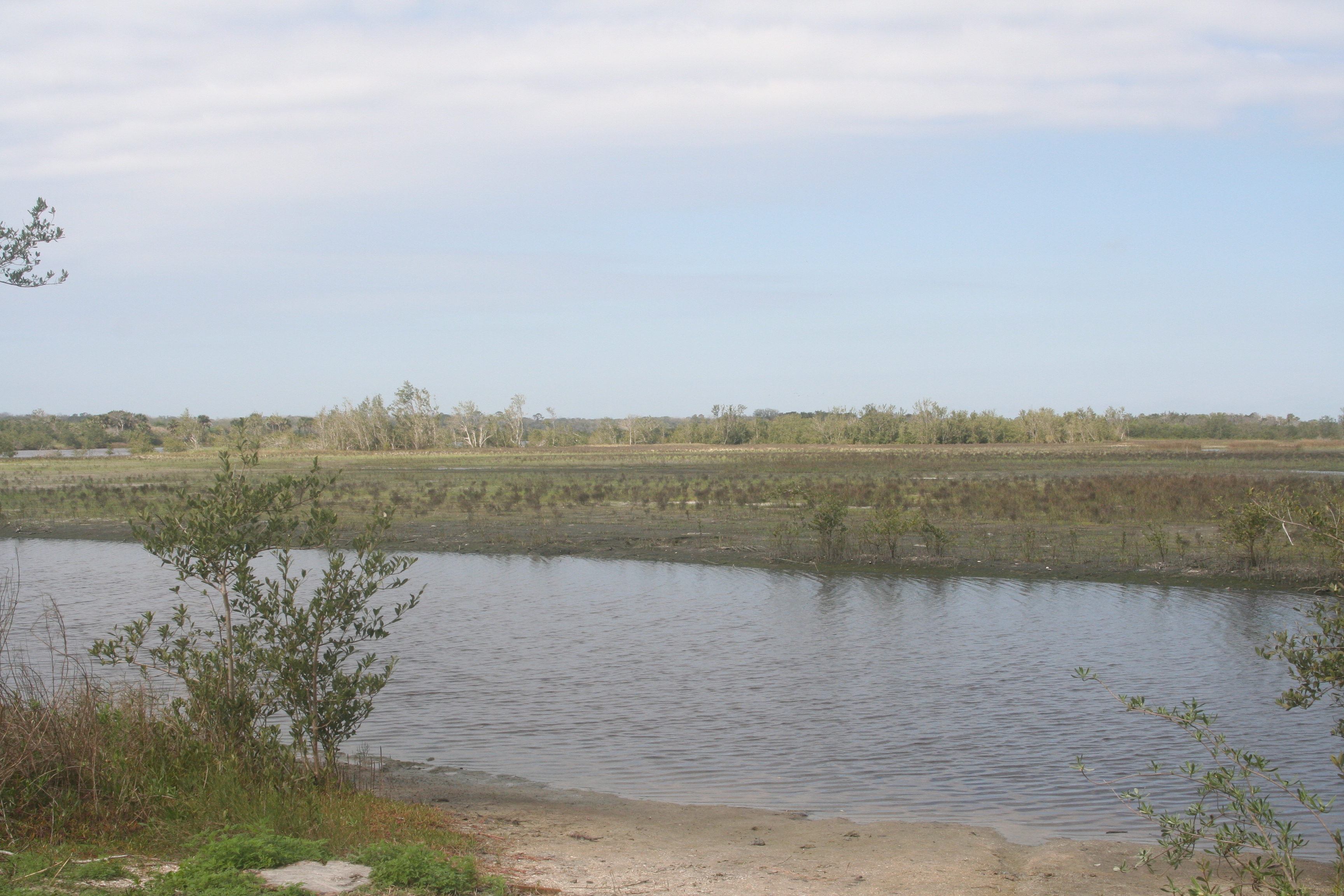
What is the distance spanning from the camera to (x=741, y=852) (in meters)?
6.83

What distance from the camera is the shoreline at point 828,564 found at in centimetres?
1864

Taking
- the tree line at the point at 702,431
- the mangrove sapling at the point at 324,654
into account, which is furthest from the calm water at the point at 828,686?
the tree line at the point at 702,431

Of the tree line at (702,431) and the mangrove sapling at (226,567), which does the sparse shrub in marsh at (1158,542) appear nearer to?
the mangrove sapling at (226,567)

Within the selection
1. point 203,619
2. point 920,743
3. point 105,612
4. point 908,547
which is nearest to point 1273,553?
point 908,547

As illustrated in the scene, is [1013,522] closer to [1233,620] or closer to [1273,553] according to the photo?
[1273,553]

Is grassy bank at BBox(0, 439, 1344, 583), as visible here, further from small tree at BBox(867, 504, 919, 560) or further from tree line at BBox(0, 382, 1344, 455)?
tree line at BBox(0, 382, 1344, 455)

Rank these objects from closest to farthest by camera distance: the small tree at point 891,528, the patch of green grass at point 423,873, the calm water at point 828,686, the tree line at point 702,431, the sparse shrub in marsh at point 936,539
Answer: the patch of green grass at point 423,873 < the calm water at point 828,686 < the sparse shrub in marsh at point 936,539 < the small tree at point 891,528 < the tree line at point 702,431

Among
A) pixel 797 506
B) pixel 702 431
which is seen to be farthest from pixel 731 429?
pixel 797 506

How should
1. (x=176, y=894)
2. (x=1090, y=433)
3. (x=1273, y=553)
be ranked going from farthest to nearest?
1. (x=1090, y=433)
2. (x=1273, y=553)
3. (x=176, y=894)

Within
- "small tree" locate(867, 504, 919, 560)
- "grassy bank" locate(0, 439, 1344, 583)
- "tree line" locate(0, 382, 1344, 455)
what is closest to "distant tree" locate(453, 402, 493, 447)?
"tree line" locate(0, 382, 1344, 455)

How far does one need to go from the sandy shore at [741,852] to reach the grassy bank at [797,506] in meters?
10.6

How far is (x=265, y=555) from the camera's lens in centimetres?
2328

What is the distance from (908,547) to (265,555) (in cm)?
1459

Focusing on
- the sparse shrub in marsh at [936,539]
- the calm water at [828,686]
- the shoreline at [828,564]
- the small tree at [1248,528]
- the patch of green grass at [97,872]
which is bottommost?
the calm water at [828,686]
